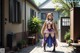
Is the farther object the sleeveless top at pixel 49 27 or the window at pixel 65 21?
the window at pixel 65 21

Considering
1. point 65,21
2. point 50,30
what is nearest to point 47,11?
point 65,21

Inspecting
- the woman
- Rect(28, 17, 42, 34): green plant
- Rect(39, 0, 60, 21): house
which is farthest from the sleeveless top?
Rect(39, 0, 60, 21): house

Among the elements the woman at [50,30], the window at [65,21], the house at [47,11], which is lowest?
the woman at [50,30]

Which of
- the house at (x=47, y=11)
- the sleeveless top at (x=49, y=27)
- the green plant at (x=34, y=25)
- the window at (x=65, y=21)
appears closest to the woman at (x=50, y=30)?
the sleeveless top at (x=49, y=27)

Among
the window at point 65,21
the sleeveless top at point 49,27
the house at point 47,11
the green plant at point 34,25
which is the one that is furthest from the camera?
the house at point 47,11

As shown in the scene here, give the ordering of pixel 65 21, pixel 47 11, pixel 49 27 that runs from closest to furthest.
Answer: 1. pixel 49 27
2. pixel 65 21
3. pixel 47 11

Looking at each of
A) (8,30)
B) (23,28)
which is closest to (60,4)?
(23,28)

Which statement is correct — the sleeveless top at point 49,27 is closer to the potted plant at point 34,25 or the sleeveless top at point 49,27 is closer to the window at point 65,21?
the potted plant at point 34,25

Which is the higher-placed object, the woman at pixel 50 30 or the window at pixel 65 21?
the window at pixel 65 21

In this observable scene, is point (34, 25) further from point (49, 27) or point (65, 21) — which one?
point (49, 27)

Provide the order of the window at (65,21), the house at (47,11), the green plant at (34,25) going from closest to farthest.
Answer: the green plant at (34,25)
the window at (65,21)
the house at (47,11)

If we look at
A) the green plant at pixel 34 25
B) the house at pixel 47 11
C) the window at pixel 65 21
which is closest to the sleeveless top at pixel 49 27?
the green plant at pixel 34 25

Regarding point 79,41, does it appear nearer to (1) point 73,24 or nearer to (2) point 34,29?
(1) point 73,24

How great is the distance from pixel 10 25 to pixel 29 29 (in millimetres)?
7920
